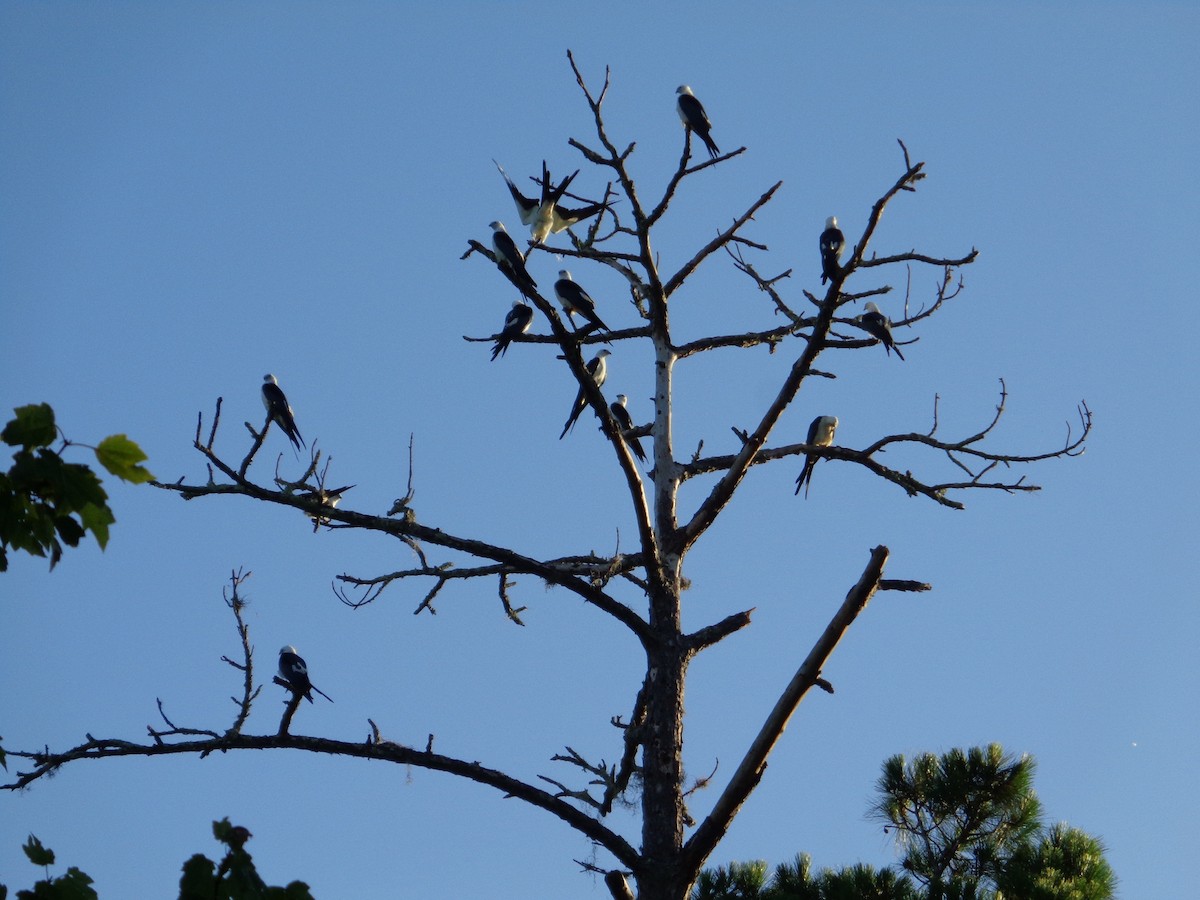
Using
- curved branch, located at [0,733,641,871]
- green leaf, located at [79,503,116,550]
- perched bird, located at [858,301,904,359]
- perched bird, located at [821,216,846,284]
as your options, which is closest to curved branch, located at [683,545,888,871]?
curved branch, located at [0,733,641,871]

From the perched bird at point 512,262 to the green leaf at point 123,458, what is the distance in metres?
2.68

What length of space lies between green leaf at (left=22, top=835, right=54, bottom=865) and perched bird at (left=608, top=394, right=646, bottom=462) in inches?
116

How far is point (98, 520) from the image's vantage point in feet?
7.48

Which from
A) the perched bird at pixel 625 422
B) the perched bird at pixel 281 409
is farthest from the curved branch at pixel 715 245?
the perched bird at pixel 281 409

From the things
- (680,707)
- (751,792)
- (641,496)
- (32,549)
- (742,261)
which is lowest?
(32,549)

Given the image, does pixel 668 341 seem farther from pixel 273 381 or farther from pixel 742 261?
pixel 273 381

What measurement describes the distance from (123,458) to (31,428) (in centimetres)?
17

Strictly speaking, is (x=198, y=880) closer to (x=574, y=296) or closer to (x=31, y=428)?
(x=31, y=428)

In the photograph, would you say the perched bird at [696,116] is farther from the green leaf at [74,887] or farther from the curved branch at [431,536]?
the green leaf at [74,887]

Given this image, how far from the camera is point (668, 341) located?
592 cm

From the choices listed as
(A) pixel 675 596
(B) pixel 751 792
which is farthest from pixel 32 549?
(A) pixel 675 596

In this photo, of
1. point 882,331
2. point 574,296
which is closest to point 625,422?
point 574,296

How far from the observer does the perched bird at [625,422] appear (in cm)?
626

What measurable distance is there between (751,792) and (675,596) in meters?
1.02
